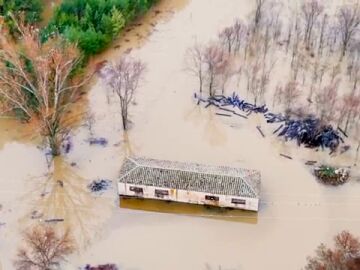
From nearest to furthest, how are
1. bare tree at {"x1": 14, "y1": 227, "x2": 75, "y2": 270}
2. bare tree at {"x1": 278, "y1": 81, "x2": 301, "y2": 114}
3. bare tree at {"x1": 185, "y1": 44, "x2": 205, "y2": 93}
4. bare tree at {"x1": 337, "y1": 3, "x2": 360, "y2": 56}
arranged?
bare tree at {"x1": 14, "y1": 227, "x2": 75, "y2": 270}
bare tree at {"x1": 278, "y1": 81, "x2": 301, "y2": 114}
bare tree at {"x1": 185, "y1": 44, "x2": 205, "y2": 93}
bare tree at {"x1": 337, "y1": 3, "x2": 360, "y2": 56}


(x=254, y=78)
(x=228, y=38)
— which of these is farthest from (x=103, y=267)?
(x=228, y=38)

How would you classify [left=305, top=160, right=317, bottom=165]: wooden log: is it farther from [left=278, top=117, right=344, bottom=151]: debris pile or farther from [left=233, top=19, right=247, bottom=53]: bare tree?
[left=233, top=19, right=247, bottom=53]: bare tree

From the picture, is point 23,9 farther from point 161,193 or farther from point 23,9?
point 161,193

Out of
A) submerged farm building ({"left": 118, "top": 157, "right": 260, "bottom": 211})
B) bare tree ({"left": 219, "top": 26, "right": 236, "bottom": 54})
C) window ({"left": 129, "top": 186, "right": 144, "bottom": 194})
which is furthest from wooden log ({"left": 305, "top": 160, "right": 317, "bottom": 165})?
bare tree ({"left": 219, "top": 26, "right": 236, "bottom": 54})

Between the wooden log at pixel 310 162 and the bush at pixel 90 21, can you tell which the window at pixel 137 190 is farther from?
the bush at pixel 90 21

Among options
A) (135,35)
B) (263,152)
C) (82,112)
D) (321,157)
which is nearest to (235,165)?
(263,152)
